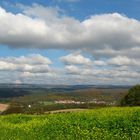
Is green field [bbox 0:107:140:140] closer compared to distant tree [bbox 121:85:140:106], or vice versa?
green field [bbox 0:107:140:140]

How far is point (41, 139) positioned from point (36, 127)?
6.09m

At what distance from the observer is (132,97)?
202ft

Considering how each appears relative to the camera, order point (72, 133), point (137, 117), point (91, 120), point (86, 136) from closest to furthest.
A: point (86, 136) → point (72, 133) → point (137, 117) → point (91, 120)

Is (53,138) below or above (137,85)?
below

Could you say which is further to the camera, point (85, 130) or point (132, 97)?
point (132, 97)

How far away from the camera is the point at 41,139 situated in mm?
23375

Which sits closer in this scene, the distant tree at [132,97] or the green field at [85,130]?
the green field at [85,130]

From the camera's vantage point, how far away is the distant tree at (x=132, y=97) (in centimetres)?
6066

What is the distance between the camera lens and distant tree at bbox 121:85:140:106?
2388 inches

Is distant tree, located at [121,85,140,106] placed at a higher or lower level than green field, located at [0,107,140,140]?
higher

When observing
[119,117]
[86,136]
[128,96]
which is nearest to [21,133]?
[86,136]

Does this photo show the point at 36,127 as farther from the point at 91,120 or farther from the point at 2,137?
the point at 2,137

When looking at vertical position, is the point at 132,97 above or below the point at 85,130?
above

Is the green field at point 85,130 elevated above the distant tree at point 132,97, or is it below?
below
